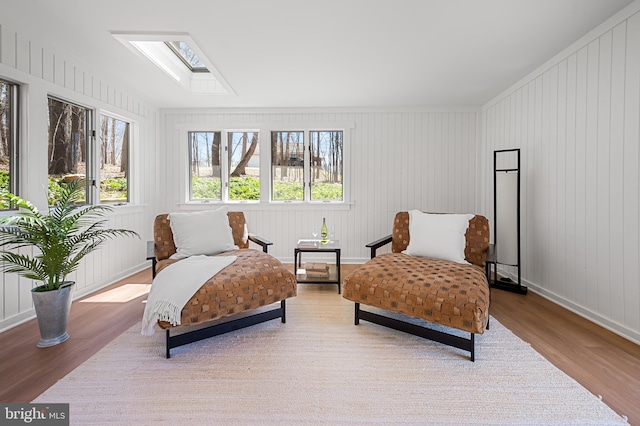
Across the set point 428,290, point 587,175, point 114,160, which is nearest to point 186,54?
point 114,160

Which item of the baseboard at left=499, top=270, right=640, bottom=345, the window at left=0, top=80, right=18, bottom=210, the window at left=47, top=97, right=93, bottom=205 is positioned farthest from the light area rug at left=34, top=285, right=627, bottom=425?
the window at left=47, top=97, right=93, bottom=205

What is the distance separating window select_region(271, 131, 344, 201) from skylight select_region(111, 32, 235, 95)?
1.23 meters

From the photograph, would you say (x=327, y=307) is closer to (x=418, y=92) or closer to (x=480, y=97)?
(x=418, y=92)

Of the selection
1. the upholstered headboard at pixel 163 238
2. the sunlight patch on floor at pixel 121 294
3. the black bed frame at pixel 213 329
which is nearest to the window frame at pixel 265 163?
the sunlight patch on floor at pixel 121 294

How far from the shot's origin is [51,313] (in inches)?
85.7

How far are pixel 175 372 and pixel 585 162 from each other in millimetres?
3688

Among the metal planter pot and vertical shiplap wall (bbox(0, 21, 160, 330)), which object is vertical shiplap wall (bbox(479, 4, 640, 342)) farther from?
vertical shiplap wall (bbox(0, 21, 160, 330))

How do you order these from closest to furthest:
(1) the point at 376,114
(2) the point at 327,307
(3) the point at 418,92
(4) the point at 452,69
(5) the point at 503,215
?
(2) the point at 327,307 → (4) the point at 452,69 → (5) the point at 503,215 → (3) the point at 418,92 → (1) the point at 376,114

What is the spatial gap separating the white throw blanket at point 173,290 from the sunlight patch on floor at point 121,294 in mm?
1309

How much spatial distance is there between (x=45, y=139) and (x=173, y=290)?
6.90ft

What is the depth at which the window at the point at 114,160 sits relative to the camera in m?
3.66

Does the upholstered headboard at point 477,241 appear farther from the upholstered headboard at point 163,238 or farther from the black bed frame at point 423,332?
the upholstered headboard at point 163,238

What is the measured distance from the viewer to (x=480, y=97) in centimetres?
421

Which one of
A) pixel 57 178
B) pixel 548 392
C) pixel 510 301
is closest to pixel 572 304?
pixel 510 301
